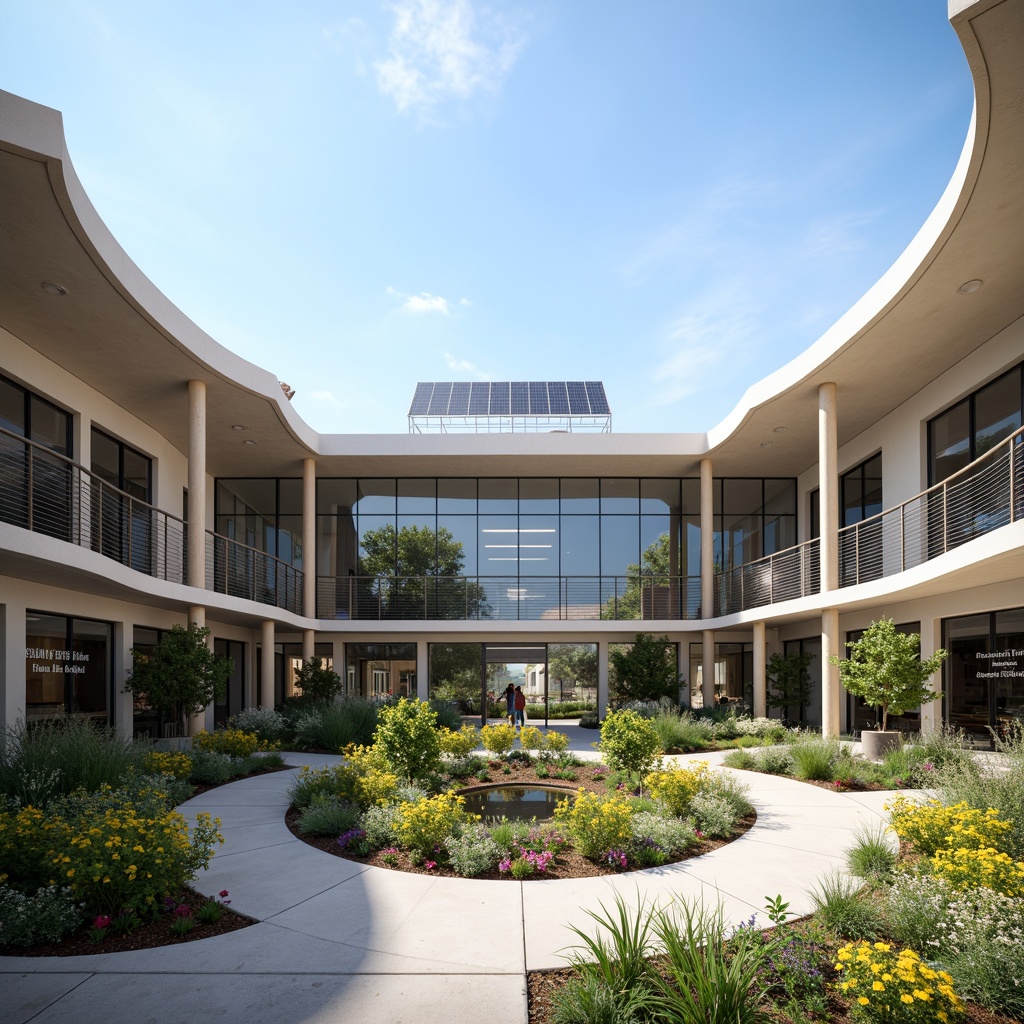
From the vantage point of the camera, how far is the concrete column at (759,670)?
21328 millimetres

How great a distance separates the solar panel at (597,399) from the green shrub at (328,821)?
18371 millimetres

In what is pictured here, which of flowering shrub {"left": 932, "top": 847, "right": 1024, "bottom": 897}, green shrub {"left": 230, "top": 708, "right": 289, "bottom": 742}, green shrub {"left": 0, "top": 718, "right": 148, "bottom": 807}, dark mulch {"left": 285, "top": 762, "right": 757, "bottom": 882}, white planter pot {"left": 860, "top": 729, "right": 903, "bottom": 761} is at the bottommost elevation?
green shrub {"left": 230, "top": 708, "right": 289, "bottom": 742}

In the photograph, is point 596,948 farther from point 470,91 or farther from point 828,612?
point 828,612

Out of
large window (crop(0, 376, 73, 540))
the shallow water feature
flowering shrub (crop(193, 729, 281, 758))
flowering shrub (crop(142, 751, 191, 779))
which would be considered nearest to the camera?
the shallow water feature

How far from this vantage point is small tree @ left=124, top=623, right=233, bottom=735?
1505 cm

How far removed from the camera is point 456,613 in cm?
2495

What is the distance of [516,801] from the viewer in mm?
11438

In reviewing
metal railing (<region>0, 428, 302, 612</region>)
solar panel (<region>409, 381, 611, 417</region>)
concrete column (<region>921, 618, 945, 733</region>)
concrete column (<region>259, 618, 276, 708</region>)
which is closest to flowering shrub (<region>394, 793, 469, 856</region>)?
metal railing (<region>0, 428, 302, 612</region>)

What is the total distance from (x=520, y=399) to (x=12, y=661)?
17.8 m

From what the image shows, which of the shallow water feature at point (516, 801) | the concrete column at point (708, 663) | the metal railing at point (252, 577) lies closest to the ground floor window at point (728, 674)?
the concrete column at point (708, 663)

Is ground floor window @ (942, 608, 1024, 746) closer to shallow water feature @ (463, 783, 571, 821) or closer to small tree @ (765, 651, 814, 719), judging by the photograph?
small tree @ (765, 651, 814, 719)

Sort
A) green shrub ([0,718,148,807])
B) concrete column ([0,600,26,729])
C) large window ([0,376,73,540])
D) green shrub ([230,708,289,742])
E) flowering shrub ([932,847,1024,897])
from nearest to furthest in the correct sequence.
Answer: flowering shrub ([932,847,1024,897])
green shrub ([0,718,148,807])
large window ([0,376,73,540])
concrete column ([0,600,26,729])
green shrub ([230,708,289,742])

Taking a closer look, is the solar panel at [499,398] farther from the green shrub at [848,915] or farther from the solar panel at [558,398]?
the green shrub at [848,915]

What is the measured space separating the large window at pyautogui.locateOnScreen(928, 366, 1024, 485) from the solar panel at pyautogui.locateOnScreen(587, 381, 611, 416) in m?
10.9
